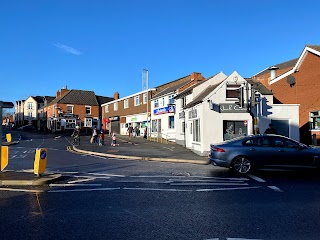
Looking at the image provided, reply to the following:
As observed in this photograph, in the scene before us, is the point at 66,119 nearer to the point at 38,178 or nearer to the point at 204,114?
the point at 204,114

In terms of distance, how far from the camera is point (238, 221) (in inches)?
226

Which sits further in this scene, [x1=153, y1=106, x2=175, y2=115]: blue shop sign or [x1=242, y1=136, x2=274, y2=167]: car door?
[x1=153, y1=106, x2=175, y2=115]: blue shop sign

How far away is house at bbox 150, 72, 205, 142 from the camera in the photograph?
117 feet

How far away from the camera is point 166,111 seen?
36812 mm

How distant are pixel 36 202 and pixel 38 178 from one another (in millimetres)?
2818

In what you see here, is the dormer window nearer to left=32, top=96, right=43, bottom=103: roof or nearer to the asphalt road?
the asphalt road

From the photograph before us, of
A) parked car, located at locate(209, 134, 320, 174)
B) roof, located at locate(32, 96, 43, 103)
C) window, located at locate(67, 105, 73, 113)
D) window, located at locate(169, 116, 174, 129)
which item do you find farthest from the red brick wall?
roof, located at locate(32, 96, 43, 103)

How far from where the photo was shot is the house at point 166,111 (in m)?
35.8

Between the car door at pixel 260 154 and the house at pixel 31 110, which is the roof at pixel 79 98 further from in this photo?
the car door at pixel 260 154

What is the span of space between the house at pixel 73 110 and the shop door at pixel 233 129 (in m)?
44.7

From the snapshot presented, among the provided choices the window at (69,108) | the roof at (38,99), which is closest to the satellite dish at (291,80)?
the window at (69,108)

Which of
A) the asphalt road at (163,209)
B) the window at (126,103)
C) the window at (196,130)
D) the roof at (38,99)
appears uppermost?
the roof at (38,99)

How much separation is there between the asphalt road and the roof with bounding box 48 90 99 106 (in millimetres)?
56160

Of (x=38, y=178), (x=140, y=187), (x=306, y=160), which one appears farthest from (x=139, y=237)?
(x=306, y=160)
